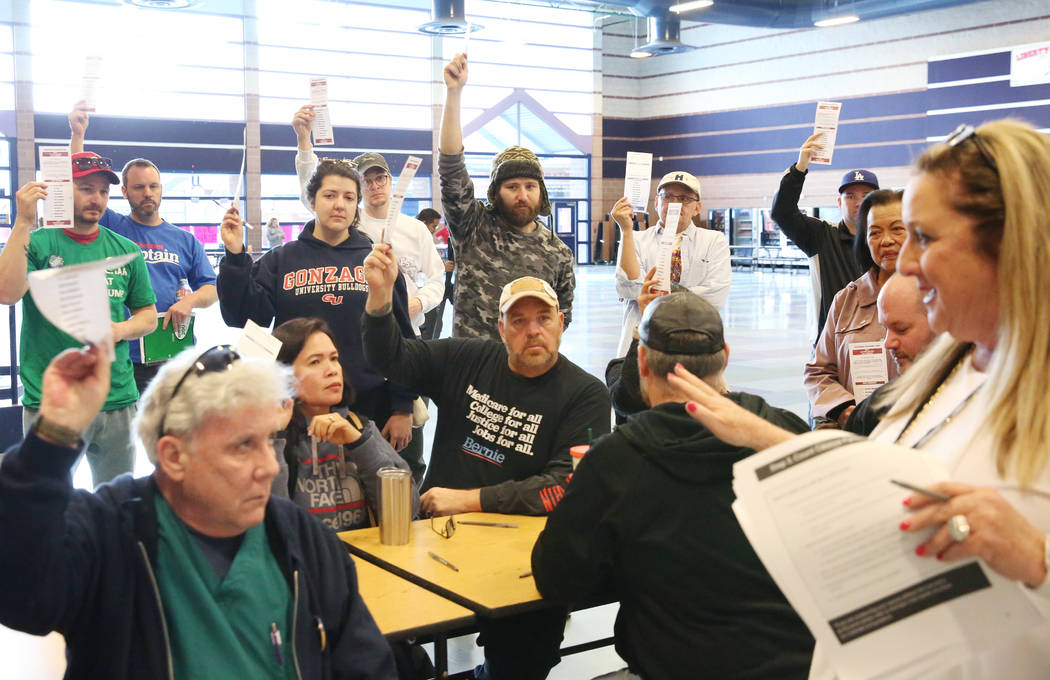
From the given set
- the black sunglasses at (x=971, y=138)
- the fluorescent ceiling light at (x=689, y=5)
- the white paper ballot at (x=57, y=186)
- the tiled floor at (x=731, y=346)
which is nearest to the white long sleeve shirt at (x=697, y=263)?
the tiled floor at (x=731, y=346)

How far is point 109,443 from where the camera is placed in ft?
13.9

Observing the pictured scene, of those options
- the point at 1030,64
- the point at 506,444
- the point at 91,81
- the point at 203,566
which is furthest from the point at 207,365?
the point at 1030,64

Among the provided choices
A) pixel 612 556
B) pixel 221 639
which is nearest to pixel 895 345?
pixel 612 556

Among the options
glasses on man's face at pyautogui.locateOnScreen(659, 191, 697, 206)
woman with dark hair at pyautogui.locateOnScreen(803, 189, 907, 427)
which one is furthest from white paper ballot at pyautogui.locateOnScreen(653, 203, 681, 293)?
glasses on man's face at pyautogui.locateOnScreen(659, 191, 697, 206)

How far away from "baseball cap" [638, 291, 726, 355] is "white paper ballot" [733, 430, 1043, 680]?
0.99m

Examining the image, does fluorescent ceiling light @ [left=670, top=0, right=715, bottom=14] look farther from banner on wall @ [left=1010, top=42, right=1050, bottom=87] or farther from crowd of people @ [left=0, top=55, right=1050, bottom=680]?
crowd of people @ [left=0, top=55, right=1050, bottom=680]

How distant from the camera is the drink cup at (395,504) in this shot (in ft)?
8.59

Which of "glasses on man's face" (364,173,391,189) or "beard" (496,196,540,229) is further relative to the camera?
"glasses on man's face" (364,173,391,189)

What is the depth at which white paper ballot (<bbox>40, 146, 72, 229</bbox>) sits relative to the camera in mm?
4020

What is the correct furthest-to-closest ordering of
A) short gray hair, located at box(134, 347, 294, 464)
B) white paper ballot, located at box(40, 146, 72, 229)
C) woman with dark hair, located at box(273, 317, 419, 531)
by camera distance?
white paper ballot, located at box(40, 146, 72, 229) → woman with dark hair, located at box(273, 317, 419, 531) → short gray hair, located at box(134, 347, 294, 464)

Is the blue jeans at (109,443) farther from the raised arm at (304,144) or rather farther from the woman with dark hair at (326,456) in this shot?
the woman with dark hair at (326,456)

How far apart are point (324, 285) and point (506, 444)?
121 cm

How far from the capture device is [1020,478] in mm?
1103

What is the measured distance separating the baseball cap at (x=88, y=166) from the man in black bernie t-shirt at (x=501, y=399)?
196 centimetres
